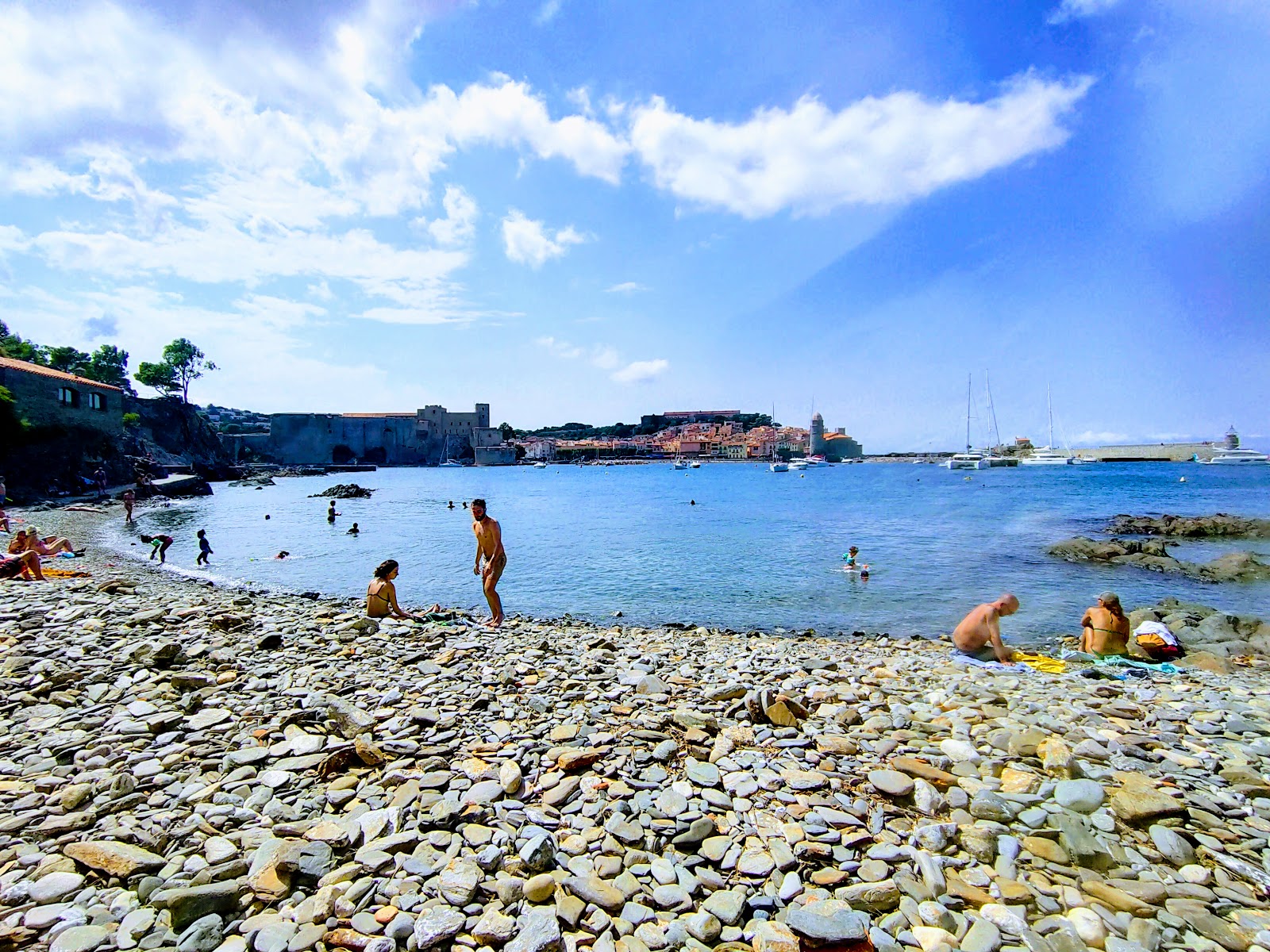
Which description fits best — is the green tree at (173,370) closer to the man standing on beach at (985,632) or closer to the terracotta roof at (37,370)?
the terracotta roof at (37,370)

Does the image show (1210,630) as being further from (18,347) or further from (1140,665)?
(18,347)

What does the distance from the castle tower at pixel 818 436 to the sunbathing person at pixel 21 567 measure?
174201 mm

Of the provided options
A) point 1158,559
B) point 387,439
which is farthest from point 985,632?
point 387,439

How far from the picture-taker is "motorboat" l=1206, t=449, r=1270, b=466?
11344 cm

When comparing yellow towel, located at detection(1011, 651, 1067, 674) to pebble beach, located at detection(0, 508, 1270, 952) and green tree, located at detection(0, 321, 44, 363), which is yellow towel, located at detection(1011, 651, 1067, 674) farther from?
green tree, located at detection(0, 321, 44, 363)

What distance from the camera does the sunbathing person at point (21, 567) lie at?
13.5 m

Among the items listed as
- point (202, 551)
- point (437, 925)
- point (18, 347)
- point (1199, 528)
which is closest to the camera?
point (437, 925)

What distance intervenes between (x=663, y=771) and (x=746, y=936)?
5.33 ft

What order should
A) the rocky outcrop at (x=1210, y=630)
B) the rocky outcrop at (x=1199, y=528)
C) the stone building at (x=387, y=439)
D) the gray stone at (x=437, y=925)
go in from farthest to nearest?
the stone building at (x=387, y=439), the rocky outcrop at (x=1199, y=528), the rocky outcrop at (x=1210, y=630), the gray stone at (x=437, y=925)

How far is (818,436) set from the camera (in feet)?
576

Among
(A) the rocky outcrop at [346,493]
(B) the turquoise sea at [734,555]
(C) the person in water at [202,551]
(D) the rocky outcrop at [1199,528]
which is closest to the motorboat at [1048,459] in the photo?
(B) the turquoise sea at [734,555]

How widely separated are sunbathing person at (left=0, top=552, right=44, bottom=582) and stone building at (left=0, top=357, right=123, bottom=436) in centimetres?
3516

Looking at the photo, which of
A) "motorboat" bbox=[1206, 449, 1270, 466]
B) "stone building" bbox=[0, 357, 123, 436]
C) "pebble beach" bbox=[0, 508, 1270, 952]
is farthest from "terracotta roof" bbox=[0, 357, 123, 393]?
"motorboat" bbox=[1206, 449, 1270, 466]

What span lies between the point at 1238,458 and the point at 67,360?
195 m
